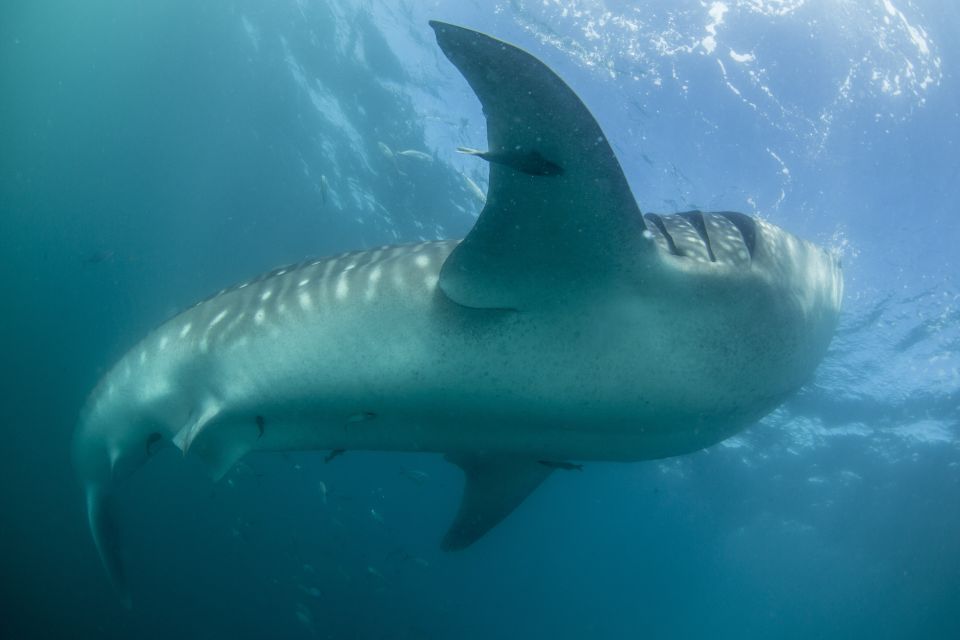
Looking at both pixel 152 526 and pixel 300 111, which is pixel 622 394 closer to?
pixel 300 111

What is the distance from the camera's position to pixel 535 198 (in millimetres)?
2521

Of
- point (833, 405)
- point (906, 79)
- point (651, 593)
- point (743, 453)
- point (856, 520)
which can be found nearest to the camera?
point (906, 79)

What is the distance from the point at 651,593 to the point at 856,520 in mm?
30846

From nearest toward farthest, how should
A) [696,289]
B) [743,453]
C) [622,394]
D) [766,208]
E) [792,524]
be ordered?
[696,289], [622,394], [766,208], [743,453], [792,524]

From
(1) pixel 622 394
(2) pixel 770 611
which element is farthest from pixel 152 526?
(2) pixel 770 611

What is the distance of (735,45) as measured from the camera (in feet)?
37.0

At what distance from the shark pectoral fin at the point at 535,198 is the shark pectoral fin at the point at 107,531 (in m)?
4.82

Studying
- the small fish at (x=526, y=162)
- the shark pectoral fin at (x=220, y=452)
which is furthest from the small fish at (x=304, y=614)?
the small fish at (x=526, y=162)

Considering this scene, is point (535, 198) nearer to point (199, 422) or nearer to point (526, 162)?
point (526, 162)

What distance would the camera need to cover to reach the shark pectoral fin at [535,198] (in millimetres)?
2193

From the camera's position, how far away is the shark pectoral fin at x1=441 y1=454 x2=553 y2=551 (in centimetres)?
456

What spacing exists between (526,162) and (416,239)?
67.1ft

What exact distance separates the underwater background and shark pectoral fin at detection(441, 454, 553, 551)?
8432 mm

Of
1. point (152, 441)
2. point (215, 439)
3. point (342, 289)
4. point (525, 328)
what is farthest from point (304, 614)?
point (525, 328)
